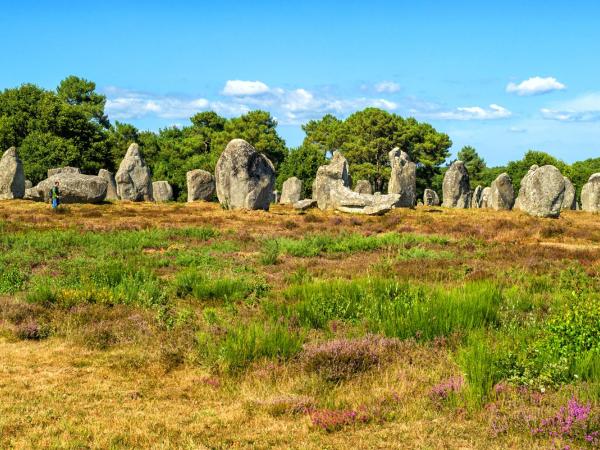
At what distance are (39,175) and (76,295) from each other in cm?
5749

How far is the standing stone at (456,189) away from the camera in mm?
54844

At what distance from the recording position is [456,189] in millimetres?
54844

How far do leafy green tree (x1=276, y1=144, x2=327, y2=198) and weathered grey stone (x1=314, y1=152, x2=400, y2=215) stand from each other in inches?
984

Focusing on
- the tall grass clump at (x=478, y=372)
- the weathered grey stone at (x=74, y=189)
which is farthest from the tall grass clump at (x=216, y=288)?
the weathered grey stone at (x=74, y=189)

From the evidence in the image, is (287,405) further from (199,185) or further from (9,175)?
(199,185)

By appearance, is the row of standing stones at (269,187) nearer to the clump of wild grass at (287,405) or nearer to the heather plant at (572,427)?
the clump of wild grass at (287,405)

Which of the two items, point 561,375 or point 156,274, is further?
point 156,274

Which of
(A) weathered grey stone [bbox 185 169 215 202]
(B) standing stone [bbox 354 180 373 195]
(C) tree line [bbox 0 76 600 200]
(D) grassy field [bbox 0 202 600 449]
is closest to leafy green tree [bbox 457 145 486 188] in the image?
(C) tree line [bbox 0 76 600 200]

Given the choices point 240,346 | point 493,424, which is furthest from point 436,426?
point 240,346

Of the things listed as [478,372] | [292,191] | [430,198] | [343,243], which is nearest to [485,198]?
[430,198]

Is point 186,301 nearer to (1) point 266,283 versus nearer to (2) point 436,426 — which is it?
(1) point 266,283

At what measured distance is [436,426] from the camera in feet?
20.2

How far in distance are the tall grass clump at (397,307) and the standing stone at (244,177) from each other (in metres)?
25.4

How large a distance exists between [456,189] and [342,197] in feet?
64.7
